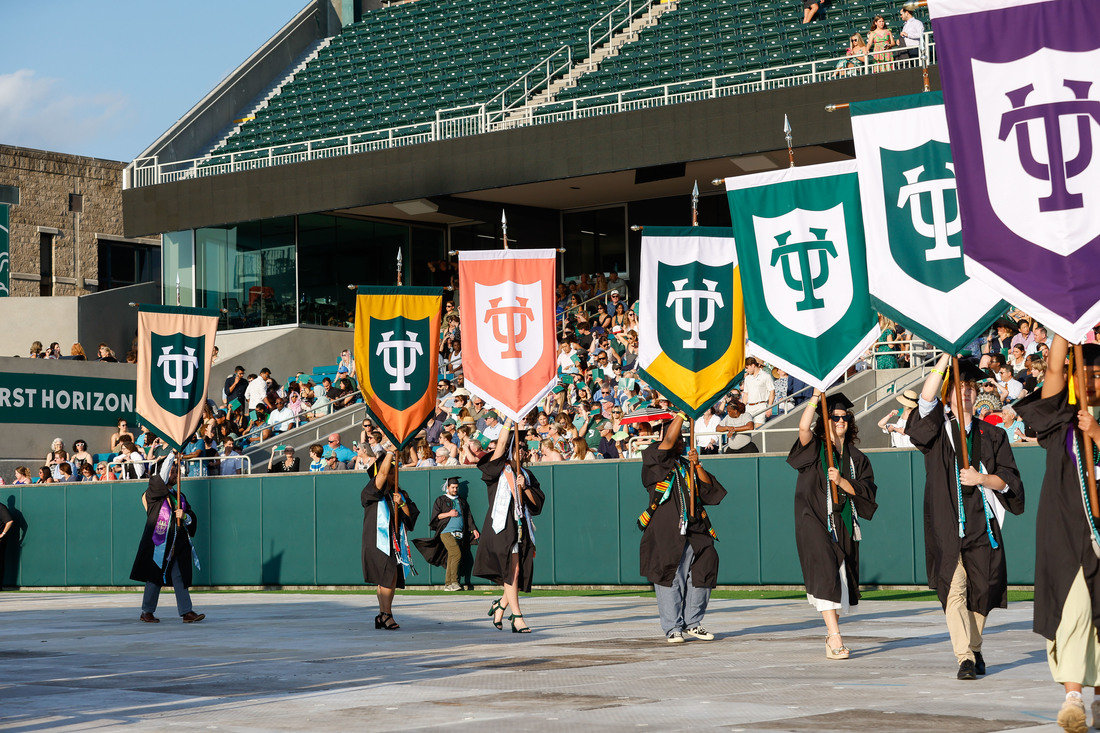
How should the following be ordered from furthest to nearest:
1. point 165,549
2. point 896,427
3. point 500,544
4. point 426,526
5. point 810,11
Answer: point 810,11
point 426,526
point 896,427
point 165,549
point 500,544

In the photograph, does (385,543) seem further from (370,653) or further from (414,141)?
(414,141)

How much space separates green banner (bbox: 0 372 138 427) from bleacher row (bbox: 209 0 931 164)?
803cm

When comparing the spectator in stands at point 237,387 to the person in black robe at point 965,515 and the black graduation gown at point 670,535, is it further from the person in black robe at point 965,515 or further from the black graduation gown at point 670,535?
the person in black robe at point 965,515

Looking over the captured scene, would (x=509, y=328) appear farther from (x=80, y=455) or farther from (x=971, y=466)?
(x=80, y=455)

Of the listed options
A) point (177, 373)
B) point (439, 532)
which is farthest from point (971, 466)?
point (439, 532)

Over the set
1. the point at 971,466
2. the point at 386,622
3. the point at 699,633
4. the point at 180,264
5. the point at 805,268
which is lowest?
the point at 386,622

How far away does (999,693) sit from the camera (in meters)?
8.35

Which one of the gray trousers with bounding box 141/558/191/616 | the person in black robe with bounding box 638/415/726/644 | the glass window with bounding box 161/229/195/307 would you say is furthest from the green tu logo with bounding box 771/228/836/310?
the glass window with bounding box 161/229/195/307

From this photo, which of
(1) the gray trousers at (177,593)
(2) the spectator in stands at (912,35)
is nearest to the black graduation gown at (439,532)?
(1) the gray trousers at (177,593)

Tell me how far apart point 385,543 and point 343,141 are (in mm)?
23230

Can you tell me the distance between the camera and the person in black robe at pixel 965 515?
9.02m

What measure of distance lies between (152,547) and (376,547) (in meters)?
2.97

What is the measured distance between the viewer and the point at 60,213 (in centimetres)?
4691

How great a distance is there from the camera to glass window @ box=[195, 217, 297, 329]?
36.0 meters
